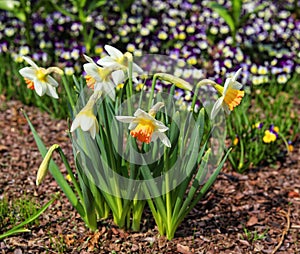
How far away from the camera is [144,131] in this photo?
210 cm

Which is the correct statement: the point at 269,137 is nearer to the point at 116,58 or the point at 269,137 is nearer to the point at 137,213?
the point at 137,213

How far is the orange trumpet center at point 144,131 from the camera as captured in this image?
210 centimetres

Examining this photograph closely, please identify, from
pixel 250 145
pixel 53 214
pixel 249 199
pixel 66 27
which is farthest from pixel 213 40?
pixel 53 214

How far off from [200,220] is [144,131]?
992mm

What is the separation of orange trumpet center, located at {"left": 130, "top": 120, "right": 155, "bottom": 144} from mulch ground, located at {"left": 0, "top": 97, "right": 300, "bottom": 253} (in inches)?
31.6

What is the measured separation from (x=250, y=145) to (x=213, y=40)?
A: 5.36 feet

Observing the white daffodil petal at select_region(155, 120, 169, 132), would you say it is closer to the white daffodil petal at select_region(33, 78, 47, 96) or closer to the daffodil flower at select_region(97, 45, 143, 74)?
the daffodil flower at select_region(97, 45, 143, 74)

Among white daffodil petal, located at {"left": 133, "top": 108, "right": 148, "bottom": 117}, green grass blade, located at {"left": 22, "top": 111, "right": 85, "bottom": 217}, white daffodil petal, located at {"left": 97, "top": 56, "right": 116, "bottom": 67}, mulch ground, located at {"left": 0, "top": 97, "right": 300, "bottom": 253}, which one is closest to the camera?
white daffodil petal, located at {"left": 133, "top": 108, "right": 148, "bottom": 117}

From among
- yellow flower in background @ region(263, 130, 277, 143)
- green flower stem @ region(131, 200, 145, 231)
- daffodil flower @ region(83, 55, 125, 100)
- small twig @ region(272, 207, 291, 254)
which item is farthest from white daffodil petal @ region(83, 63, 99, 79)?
yellow flower in background @ region(263, 130, 277, 143)

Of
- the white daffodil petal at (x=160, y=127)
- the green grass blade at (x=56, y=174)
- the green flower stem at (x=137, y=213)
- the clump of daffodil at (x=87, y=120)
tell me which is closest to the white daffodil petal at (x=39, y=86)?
the green grass blade at (x=56, y=174)

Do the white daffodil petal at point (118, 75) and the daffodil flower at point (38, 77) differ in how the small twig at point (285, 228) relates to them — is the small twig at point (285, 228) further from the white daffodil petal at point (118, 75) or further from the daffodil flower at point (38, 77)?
the daffodil flower at point (38, 77)

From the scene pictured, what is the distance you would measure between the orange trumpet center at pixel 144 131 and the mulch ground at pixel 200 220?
803 mm

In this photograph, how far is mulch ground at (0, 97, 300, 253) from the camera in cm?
270

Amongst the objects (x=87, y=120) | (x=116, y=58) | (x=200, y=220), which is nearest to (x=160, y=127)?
(x=87, y=120)
